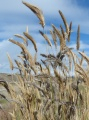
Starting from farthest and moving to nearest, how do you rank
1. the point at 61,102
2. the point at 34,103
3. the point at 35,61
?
the point at 35,61 < the point at 34,103 < the point at 61,102

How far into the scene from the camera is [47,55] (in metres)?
4.31

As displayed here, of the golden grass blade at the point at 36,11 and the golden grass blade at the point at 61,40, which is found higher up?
the golden grass blade at the point at 36,11

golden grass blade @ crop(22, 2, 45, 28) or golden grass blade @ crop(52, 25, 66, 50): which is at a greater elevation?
golden grass blade @ crop(22, 2, 45, 28)

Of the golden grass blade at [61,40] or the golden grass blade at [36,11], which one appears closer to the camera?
the golden grass blade at [36,11]

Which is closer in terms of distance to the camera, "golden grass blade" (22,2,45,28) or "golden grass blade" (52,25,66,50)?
"golden grass blade" (22,2,45,28)

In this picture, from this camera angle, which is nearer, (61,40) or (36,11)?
(36,11)

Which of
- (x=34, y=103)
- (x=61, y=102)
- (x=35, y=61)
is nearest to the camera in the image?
(x=61, y=102)

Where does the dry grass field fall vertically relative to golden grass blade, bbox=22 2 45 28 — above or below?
below

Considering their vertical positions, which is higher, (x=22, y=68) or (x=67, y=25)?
(x=67, y=25)

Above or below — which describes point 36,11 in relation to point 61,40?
above

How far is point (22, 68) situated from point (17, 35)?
44 centimetres

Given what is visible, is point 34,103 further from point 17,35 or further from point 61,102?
point 17,35

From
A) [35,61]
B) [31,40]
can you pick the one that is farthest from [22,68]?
[31,40]

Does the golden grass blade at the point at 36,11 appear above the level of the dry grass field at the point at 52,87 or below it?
above
